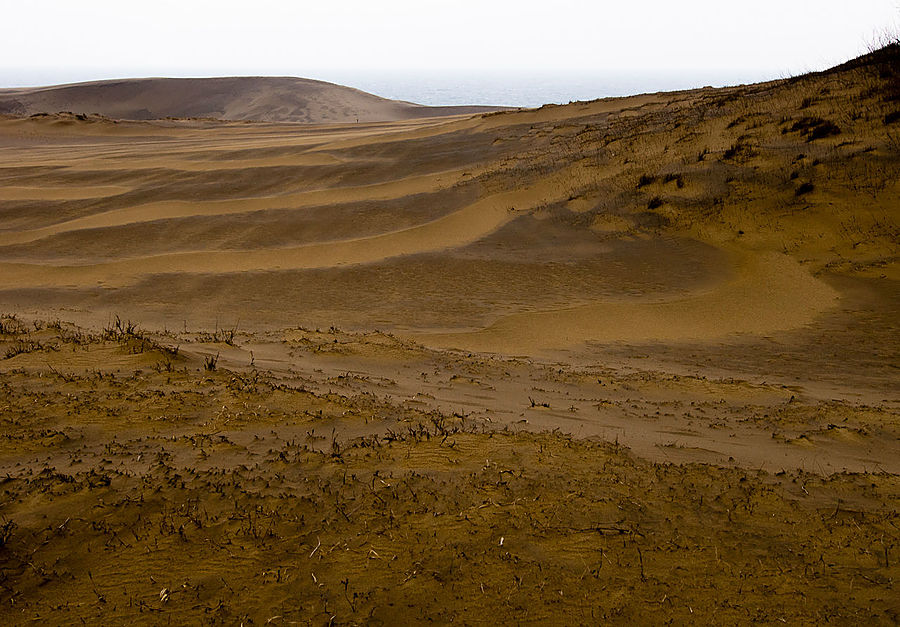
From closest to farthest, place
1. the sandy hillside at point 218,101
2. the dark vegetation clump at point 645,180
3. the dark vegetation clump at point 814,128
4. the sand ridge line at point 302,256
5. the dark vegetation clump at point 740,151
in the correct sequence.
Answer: the sand ridge line at point 302,256
the dark vegetation clump at point 814,128
the dark vegetation clump at point 740,151
the dark vegetation clump at point 645,180
the sandy hillside at point 218,101

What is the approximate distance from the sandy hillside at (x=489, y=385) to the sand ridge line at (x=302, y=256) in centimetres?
6

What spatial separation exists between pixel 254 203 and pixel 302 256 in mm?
2961

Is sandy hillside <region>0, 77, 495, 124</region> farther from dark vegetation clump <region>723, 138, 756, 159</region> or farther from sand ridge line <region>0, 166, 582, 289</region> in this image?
dark vegetation clump <region>723, 138, 756, 159</region>

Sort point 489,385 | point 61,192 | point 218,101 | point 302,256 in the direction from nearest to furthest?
1. point 489,385
2. point 302,256
3. point 61,192
4. point 218,101

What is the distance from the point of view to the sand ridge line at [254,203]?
9.92 m

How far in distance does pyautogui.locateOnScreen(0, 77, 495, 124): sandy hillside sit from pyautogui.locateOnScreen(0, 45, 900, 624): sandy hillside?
105 ft

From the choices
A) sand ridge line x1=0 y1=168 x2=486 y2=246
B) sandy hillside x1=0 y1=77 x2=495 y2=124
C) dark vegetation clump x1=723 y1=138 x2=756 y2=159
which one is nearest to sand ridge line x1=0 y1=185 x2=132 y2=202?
sand ridge line x1=0 y1=168 x2=486 y2=246

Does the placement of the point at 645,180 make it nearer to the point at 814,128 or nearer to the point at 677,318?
the point at 814,128

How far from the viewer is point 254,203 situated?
10.4m

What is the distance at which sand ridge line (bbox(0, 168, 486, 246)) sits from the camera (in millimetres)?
9922

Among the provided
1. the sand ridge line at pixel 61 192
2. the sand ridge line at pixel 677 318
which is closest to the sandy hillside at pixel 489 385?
the sand ridge line at pixel 677 318

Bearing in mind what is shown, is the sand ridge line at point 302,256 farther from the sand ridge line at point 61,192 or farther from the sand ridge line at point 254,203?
the sand ridge line at point 61,192

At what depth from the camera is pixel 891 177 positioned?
22.5ft

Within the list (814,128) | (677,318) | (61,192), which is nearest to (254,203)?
(61,192)
